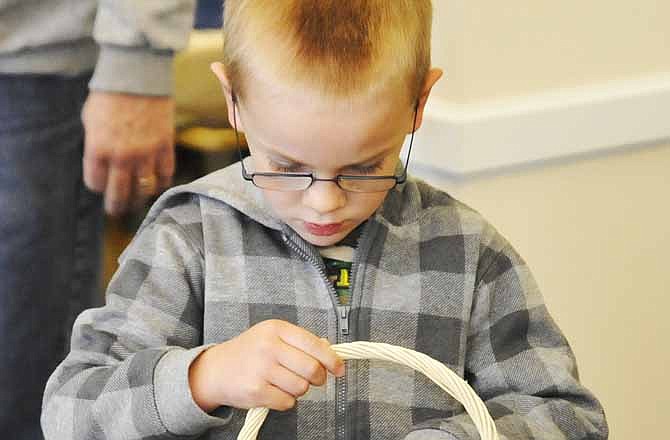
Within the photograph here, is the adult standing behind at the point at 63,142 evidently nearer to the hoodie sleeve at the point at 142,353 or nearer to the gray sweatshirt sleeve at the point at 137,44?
the gray sweatshirt sleeve at the point at 137,44

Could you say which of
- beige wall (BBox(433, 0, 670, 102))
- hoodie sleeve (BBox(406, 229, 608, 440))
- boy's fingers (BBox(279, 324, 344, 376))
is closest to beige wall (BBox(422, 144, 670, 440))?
beige wall (BBox(433, 0, 670, 102))

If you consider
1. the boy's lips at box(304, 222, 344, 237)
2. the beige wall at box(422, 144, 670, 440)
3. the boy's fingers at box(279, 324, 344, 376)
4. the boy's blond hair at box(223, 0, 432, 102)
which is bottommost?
the beige wall at box(422, 144, 670, 440)

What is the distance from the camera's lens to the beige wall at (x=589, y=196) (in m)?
1.53

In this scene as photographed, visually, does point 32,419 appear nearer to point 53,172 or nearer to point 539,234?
point 53,172

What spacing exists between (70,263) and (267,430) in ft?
2.09

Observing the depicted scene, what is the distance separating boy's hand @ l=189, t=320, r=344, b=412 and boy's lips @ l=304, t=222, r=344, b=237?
0.14 meters

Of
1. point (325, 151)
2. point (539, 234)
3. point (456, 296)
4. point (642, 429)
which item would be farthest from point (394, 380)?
point (642, 429)

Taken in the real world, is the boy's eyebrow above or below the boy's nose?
above

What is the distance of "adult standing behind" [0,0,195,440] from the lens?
1.46 meters

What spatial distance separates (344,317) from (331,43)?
0.95 feet

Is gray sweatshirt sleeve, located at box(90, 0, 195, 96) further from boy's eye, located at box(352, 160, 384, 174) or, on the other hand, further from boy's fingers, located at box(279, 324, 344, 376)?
boy's fingers, located at box(279, 324, 344, 376)

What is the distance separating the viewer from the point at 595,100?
161cm

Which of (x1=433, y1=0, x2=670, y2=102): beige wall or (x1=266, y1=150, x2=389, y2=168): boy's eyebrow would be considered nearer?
(x1=266, y1=150, x2=389, y2=168): boy's eyebrow

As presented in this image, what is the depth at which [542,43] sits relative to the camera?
156 centimetres
